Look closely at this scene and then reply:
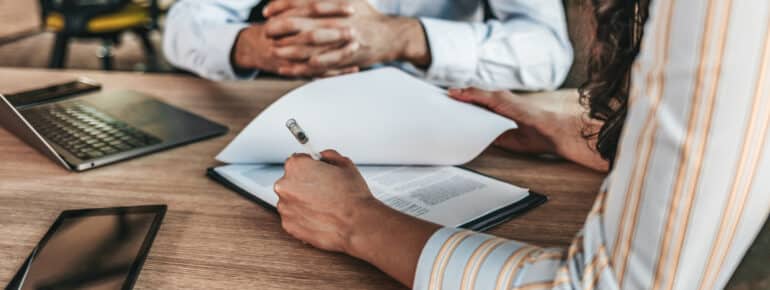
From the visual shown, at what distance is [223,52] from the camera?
1288 mm

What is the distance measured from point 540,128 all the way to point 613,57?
0.24 meters

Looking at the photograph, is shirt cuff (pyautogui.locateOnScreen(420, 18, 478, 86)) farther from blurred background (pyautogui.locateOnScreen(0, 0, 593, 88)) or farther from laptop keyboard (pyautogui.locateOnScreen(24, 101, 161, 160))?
blurred background (pyautogui.locateOnScreen(0, 0, 593, 88))

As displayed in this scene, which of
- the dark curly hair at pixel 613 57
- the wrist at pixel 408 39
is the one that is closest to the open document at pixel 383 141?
the dark curly hair at pixel 613 57

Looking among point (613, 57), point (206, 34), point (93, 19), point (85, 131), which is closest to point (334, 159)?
point (613, 57)

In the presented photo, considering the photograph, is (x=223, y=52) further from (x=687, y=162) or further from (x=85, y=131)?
(x=687, y=162)

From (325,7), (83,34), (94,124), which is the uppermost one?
(325,7)

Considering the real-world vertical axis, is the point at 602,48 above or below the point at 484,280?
above

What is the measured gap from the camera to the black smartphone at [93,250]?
1.70 ft

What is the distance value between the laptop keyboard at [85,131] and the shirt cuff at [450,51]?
0.58m

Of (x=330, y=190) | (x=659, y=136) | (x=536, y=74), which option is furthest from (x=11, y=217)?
(x=536, y=74)

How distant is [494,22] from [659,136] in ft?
3.21

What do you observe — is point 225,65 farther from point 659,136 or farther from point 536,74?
point 659,136

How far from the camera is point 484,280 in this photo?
478 mm

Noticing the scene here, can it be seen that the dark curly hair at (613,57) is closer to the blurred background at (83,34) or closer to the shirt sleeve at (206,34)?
the shirt sleeve at (206,34)
